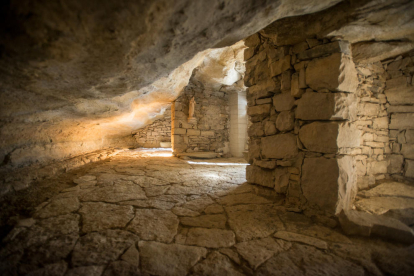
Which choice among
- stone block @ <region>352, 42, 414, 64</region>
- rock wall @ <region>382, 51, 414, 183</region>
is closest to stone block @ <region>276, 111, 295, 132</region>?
stone block @ <region>352, 42, 414, 64</region>

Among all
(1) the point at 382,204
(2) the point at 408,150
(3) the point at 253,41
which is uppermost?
(3) the point at 253,41

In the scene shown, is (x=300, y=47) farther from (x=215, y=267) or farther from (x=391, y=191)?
(x=391, y=191)

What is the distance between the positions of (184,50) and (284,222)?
1.92 m

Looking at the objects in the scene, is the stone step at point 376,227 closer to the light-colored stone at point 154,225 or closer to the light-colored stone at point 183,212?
the light-colored stone at point 183,212

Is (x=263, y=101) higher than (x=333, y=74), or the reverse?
(x=333, y=74)

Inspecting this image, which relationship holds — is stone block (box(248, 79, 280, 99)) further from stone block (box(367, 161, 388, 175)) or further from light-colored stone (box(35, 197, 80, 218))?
light-colored stone (box(35, 197, 80, 218))

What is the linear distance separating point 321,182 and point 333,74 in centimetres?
112

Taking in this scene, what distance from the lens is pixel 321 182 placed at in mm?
1842

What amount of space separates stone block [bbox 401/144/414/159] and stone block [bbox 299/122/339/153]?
2626 mm

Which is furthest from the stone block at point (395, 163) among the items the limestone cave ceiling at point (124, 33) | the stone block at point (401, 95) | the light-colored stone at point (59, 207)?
the light-colored stone at point (59, 207)

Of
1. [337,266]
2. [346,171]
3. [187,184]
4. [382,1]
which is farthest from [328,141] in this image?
[187,184]

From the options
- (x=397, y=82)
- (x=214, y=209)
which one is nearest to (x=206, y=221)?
(x=214, y=209)

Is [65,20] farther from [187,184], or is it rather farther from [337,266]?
[187,184]

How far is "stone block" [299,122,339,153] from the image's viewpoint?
1.79m
